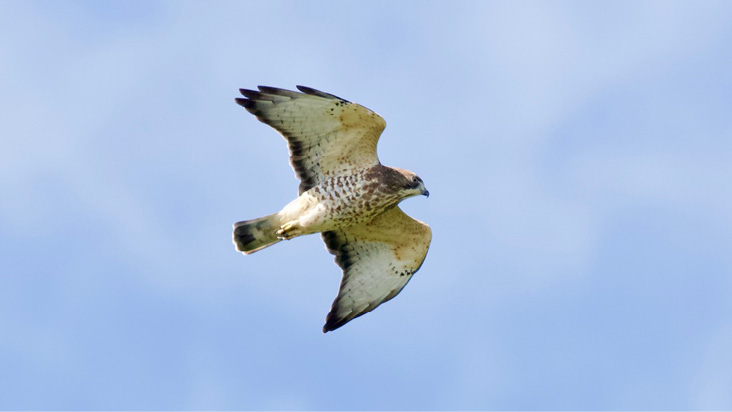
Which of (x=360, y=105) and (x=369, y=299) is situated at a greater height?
(x=360, y=105)

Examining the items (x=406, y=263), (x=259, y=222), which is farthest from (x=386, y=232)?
(x=259, y=222)

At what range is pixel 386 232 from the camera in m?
13.7

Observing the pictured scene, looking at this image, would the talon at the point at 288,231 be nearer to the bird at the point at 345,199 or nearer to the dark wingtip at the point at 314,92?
the bird at the point at 345,199

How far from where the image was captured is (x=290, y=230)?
13.0 m

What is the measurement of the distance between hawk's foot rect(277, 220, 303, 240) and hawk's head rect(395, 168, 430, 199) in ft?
3.85

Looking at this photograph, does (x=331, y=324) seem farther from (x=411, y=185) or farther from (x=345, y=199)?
(x=411, y=185)

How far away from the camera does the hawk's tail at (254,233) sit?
524 inches

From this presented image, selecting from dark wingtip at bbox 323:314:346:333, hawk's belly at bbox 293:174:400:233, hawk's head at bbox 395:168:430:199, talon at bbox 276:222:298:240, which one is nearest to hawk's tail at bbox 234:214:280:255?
talon at bbox 276:222:298:240

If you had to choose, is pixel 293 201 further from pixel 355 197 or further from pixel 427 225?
pixel 427 225

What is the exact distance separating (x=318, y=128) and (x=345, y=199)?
0.81 meters

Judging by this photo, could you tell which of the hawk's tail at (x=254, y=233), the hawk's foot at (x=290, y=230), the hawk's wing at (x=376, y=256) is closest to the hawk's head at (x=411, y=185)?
the hawk's wing at (x=376, y=256)

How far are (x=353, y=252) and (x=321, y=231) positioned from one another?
705 millimetres

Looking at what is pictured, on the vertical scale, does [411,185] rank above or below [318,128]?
below

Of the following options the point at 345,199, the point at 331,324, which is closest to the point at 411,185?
the point at 345,199
